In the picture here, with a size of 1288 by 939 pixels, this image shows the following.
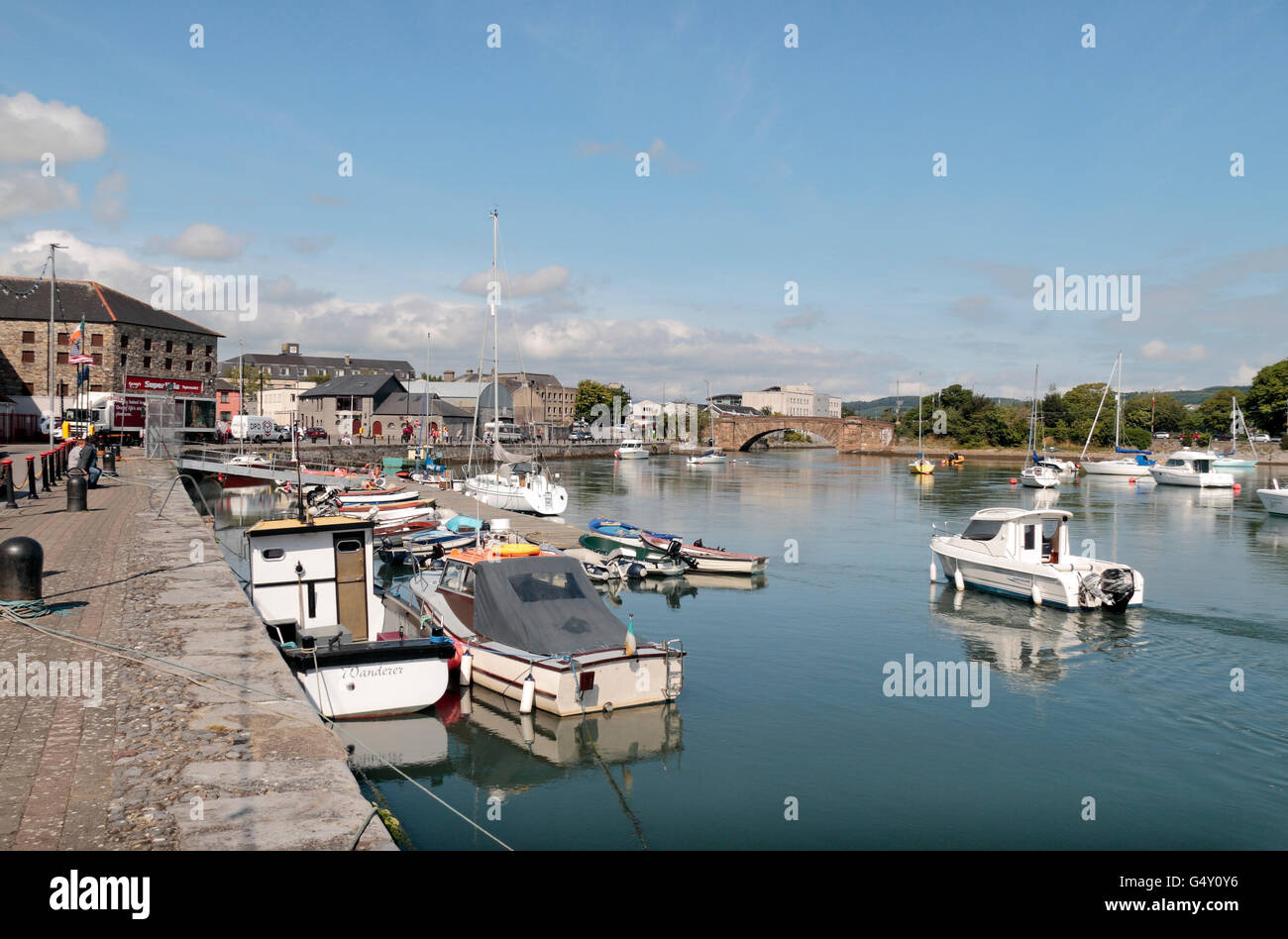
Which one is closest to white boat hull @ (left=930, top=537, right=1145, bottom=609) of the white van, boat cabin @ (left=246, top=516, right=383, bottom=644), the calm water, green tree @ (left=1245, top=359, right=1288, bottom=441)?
the calm water

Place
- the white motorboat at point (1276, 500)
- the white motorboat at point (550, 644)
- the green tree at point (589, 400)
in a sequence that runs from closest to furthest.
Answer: the white motorboat at point (550, 644) < the white motorboat at point (1276, 500) < the green tree at point (589, 400)

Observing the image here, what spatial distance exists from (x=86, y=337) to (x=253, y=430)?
1648 centimetres

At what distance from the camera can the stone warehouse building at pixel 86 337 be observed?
7962 centimetres

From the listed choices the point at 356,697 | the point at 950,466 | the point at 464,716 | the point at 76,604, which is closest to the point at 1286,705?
the point at 464,716

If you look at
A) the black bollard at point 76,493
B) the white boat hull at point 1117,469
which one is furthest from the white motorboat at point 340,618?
the white boat hull at point 1117,469

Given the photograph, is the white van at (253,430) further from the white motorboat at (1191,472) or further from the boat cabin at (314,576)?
the white motorboat at (1191,472)

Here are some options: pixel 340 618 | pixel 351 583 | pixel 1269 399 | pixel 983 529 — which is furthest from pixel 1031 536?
pixel 1269 399

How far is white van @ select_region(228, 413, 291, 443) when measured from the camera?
84.9 metres

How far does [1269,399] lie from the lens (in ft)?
438

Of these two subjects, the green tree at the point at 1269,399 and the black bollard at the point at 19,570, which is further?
the green tree at the point at 1269,399

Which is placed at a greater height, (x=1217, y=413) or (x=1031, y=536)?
(x=1217, y=413)

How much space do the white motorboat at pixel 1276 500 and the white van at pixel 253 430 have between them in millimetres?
82610

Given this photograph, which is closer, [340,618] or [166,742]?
[166,742]

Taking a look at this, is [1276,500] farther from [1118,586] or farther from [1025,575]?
[1025,575]
